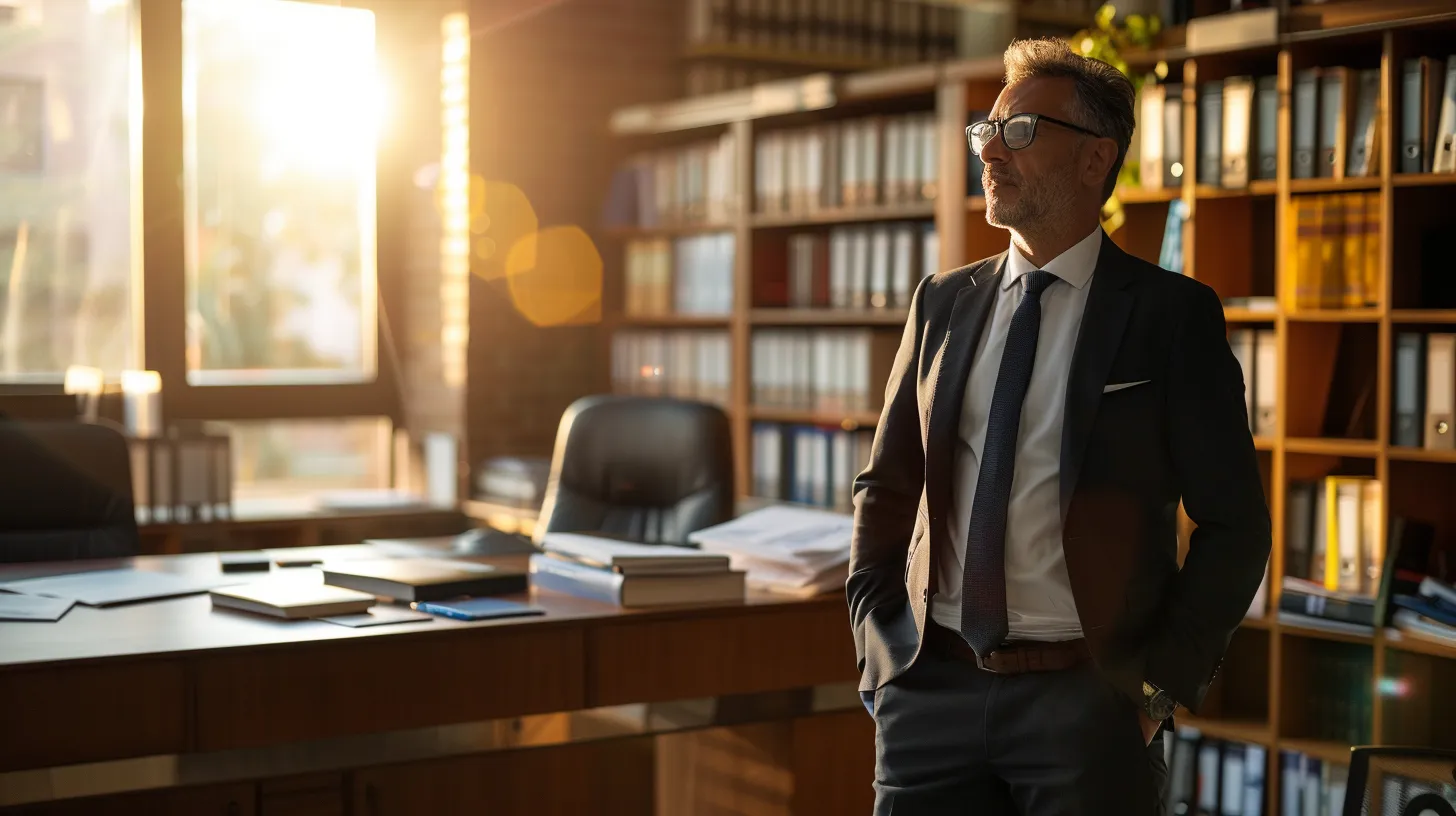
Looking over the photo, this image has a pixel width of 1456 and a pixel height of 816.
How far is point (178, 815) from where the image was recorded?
7.23 ft

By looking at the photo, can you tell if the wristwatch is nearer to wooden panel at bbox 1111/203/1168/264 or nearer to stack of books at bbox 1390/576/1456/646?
stack of books at bbox 1390/576/1456/646

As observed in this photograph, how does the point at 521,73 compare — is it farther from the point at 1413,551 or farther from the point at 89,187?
the point at 1413,551

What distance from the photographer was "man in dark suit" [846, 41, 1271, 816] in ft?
5.66

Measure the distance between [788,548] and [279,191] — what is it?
326cm

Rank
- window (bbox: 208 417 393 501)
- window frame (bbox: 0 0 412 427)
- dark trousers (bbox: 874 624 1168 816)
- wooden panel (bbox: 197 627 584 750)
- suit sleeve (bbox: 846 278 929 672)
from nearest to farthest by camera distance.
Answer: dark trousers (bbox: 874 624 1168 816) < suit sleeve (bbox: 846 278 929 672) < wooden panel (bbox: 197 627 584 750) < window frame (bbox: 0 0 412 427) < window (bbox: 208 417 393 501)

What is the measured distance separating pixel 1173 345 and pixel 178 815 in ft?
5.25

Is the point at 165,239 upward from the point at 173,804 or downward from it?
upward

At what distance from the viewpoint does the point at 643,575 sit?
257 cm

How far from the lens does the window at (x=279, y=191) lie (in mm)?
5121

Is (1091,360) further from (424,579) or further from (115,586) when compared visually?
(115,586)

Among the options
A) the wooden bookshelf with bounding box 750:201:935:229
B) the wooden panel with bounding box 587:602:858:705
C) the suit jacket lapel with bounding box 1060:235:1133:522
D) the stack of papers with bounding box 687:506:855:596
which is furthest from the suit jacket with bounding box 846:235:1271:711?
the wooden bookshelf with bounding box 750:201:935:229

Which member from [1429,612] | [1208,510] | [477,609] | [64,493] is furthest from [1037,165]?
[64,493]

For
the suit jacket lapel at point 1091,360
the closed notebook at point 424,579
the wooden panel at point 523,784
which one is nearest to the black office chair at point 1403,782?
the suit jacket lapel at point 1091,360

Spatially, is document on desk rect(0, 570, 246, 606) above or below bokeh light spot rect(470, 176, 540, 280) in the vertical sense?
below
